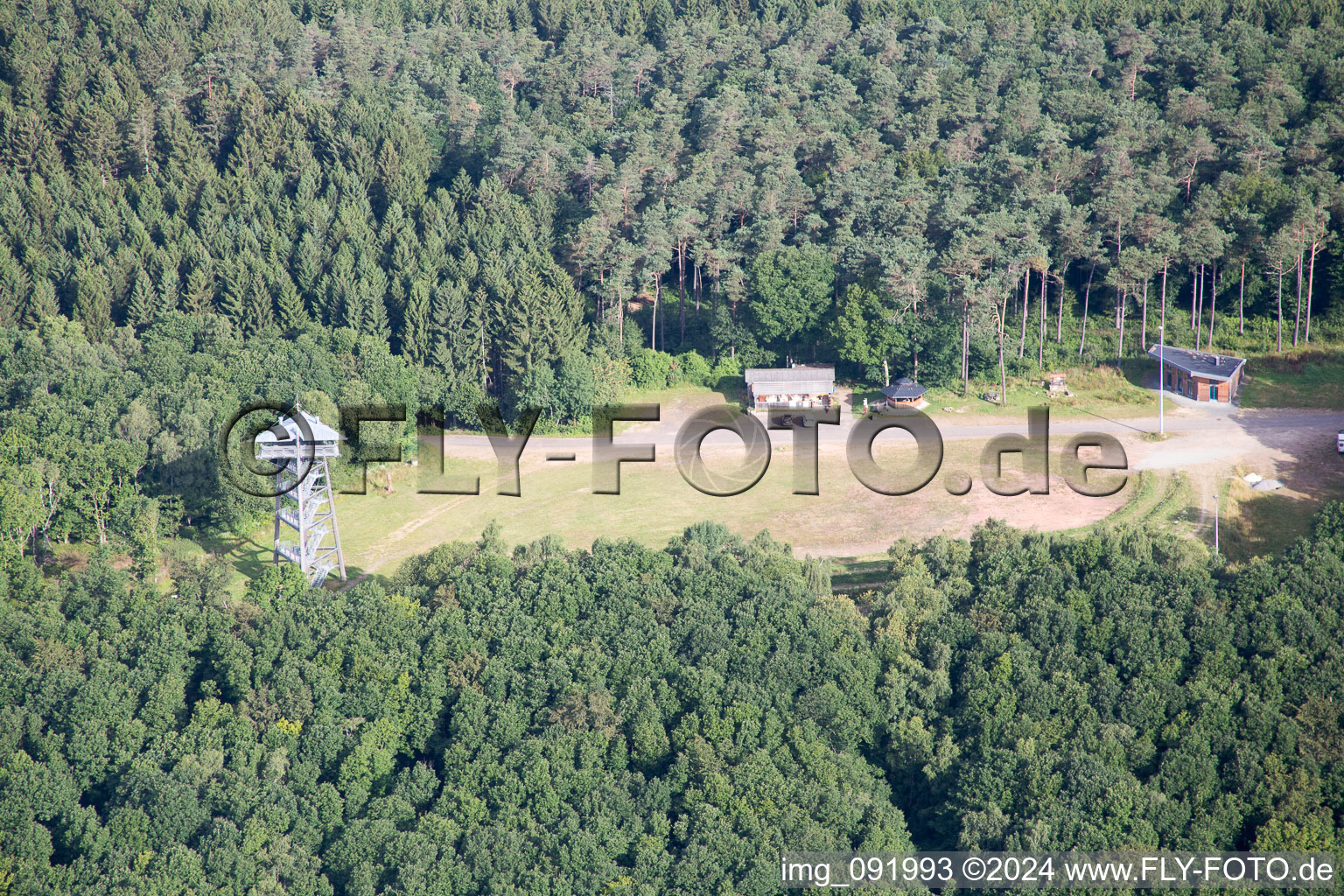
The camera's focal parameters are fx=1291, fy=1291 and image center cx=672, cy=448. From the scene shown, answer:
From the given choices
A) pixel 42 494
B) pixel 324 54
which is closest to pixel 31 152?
pixel 324 54

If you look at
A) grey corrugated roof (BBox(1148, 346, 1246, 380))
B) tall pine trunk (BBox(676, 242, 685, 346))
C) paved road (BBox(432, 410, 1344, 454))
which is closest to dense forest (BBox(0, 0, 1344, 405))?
tall pine trunk (BBox(676, 242, 685, 346))

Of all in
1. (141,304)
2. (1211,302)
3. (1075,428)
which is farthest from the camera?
(1211,302)

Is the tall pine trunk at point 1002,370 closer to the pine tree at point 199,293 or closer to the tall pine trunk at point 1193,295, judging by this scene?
the tall pine trunk at point 1193,295

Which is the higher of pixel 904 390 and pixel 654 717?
pixel 904 390

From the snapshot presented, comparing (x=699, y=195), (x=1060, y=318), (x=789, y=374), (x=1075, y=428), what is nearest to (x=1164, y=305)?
(x=1060, y=318)

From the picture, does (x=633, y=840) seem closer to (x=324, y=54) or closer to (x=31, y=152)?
(x=31, y=152)

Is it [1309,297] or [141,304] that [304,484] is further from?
[1309,297]

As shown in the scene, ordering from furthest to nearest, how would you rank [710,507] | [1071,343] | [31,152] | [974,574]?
[31,152] → [1071,343] → [710,507] → [974,574]
